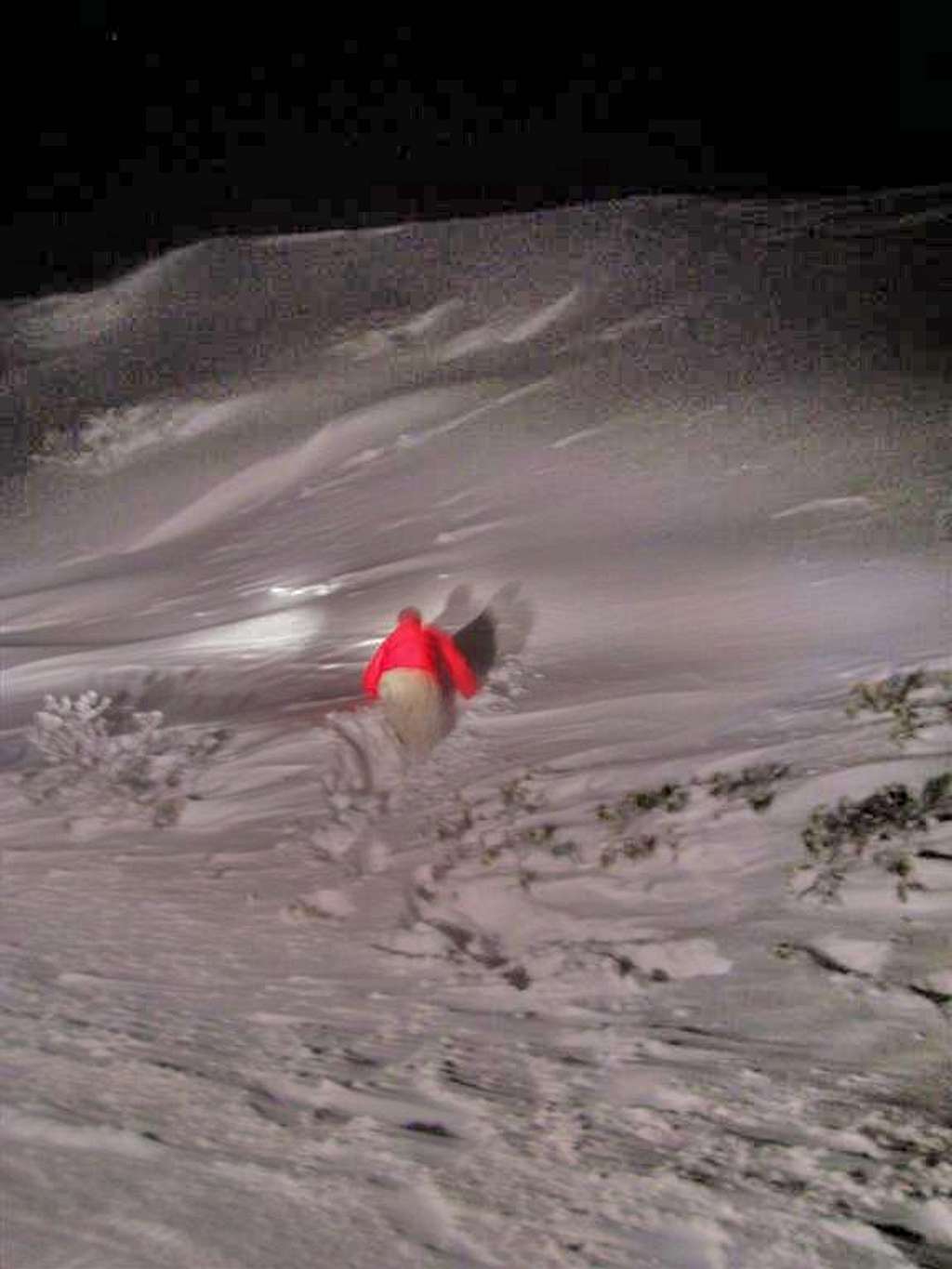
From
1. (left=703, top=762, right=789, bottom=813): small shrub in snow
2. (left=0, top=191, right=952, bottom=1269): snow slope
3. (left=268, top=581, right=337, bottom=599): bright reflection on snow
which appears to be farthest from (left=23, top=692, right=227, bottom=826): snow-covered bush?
(left=703, top=762, right=789, bottom=813): small shrub in snow

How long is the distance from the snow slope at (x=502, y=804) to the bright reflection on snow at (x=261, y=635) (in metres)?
0.03

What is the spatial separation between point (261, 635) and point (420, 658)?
5.84ft

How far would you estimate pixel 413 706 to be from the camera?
5.64 m

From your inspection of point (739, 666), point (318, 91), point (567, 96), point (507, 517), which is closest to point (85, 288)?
point (318, 91)

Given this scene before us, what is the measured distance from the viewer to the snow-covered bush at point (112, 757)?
5.28 m

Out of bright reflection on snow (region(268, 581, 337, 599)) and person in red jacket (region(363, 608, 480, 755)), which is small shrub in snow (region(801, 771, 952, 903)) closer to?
person in red jacket (region(363, 608, 480, 755))

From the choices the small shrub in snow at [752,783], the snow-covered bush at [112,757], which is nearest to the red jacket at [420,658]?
the snow-covered bush at [112,757]

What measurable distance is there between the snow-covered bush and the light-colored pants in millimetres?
792

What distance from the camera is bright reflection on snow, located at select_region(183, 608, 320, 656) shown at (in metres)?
7.04

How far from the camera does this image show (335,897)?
14.1 feet

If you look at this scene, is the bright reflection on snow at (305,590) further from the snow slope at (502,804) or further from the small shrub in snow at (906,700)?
the small shrub in snow at (906,700)

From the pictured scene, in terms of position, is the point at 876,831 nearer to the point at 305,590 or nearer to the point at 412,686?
the point at 412,686

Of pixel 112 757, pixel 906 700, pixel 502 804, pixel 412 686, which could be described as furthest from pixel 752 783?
pixel 112 757

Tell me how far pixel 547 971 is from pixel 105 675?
3.80 meters
